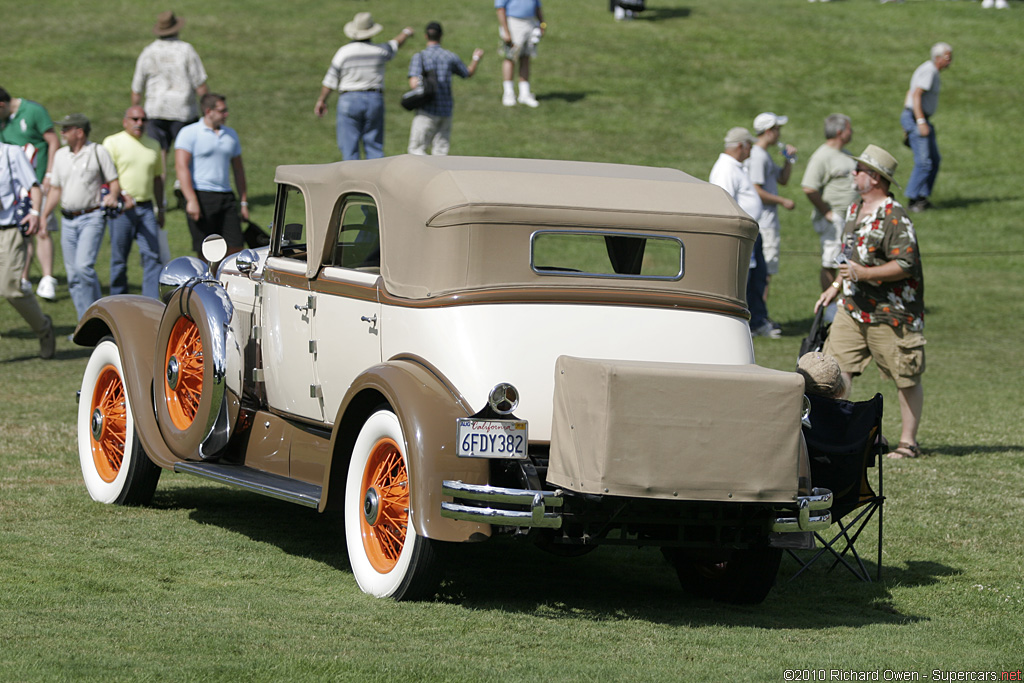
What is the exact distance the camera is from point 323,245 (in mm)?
6434

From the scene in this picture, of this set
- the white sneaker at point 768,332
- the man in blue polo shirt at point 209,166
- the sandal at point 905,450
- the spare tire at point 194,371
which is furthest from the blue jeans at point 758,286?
the spare tire at point 194,371

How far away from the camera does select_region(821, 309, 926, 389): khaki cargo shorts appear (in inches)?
336

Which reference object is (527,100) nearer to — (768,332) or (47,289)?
(768,332)

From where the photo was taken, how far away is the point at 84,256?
40.8 ft

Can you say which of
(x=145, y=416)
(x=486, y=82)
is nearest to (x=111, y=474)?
(x=145, y=416)

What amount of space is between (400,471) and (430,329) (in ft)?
1.95

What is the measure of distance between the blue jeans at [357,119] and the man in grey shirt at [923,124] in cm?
765

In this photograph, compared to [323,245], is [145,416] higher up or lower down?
lower down

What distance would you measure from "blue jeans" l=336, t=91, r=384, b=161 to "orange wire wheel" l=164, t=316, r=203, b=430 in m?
8.71

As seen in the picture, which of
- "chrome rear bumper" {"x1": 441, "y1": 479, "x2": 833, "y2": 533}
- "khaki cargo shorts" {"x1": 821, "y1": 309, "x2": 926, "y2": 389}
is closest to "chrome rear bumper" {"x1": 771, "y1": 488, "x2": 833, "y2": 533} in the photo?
"chrome rear bumper" {"x1": 441, "y1": 479, "x2": 833, "y2": 533}

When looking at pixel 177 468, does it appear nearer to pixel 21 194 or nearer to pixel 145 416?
pixel 145 416

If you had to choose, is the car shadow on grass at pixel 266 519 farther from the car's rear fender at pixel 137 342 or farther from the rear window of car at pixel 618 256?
the rear window of car at pixel 618 256

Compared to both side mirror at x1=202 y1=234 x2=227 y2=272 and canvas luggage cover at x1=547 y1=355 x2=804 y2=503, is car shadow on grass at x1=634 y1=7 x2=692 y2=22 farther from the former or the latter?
canvas luggage cover at x1=547 y1=355 x2=804 y2=503

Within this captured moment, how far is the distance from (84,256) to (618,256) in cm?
761
